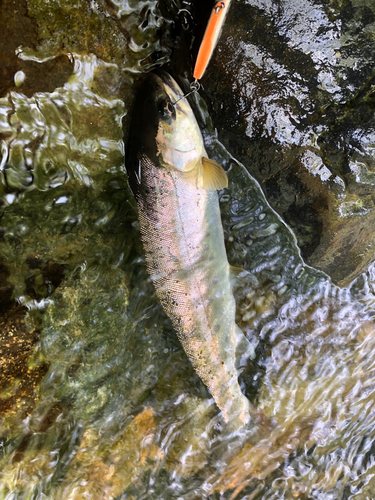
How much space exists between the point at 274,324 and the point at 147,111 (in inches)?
81.0

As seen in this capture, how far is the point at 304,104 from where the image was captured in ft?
6.93

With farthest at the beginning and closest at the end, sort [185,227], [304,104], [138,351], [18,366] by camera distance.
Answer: [138,351]
[18,366]
[185,227]
[304,104]

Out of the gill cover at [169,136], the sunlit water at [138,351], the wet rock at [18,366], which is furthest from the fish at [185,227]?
the wet rock at [18,366]

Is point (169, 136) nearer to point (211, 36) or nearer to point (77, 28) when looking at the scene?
point (211, 36)

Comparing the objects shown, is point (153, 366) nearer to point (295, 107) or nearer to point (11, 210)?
point (11, 210)

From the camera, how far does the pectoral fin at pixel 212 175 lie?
211cm

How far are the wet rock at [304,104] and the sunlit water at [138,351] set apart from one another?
0.69ft

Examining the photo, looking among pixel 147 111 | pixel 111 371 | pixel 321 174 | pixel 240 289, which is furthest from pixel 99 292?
pixel 321 174

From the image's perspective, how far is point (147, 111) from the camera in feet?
6.77

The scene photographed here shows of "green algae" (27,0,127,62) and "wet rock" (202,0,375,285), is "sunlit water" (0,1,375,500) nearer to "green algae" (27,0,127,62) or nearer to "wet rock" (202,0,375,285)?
"green algae" (27,0,127,62)

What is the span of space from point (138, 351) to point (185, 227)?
4.31ft

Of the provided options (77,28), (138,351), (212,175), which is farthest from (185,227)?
(77,28)

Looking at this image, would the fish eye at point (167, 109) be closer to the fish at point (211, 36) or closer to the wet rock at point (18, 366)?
the fish at point (211, 36)

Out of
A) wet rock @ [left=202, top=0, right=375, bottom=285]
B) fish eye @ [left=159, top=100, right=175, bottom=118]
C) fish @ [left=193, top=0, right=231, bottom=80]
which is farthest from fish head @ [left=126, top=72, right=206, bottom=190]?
wet rock @ [left=202, top=0, right=375, bottom=285]
